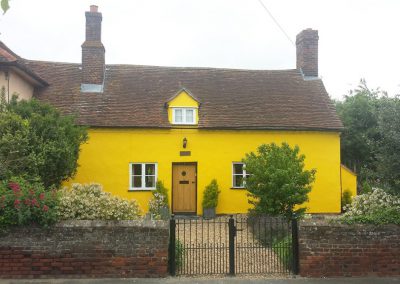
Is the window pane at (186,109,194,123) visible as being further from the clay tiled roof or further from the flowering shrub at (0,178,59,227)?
the flowering shrub at (0,178,59,227)

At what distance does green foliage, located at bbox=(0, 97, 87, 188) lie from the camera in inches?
420

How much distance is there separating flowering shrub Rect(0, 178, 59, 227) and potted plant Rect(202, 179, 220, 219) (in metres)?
8.80

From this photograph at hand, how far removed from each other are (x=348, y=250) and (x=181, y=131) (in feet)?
31.8

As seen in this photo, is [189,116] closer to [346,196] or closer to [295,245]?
[346,196]

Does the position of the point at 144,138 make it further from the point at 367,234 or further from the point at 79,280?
the point at 367,234

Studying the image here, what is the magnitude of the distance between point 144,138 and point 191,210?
3508 mm

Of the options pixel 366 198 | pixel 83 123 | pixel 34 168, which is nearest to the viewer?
pixel 366 198

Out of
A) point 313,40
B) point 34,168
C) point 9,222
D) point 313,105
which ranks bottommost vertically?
point 9,222

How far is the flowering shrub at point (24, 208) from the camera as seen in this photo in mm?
7945

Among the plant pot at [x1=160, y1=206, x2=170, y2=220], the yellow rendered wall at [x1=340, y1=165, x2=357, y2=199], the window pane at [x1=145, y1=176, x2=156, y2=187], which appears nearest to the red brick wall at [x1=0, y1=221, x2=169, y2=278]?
the plant pot at [x1=160, y1=206, x2=170, y2=220]

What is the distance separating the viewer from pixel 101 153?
1661 cm

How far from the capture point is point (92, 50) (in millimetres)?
18031

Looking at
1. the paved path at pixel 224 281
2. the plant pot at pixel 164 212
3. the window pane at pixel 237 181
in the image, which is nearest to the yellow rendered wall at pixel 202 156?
the window pane at pixel 237 181

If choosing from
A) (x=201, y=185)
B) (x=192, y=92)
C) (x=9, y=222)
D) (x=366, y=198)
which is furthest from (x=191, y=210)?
(x=9, y=222)
